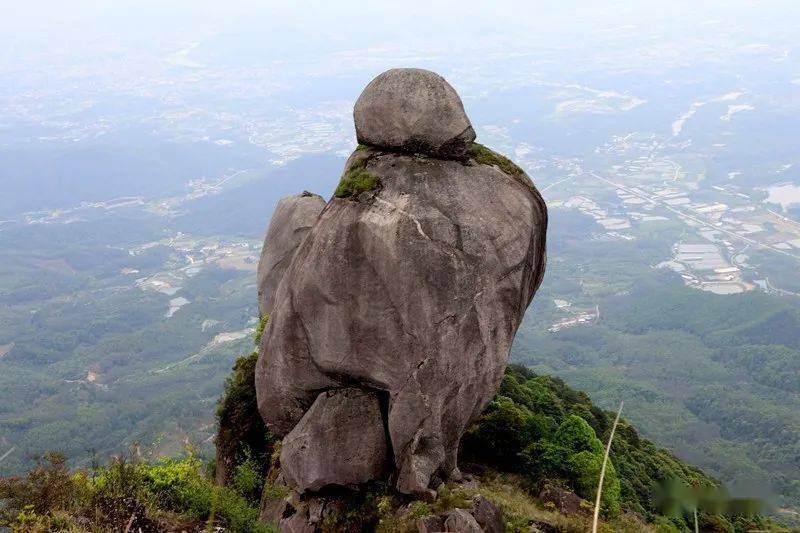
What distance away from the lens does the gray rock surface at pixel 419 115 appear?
66.3ft

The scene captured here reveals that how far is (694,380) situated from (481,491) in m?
121

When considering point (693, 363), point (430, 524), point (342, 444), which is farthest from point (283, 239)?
point (693, 363)

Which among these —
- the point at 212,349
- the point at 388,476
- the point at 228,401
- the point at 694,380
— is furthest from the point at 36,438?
the point at 694,380

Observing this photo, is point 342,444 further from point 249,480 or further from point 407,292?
point 407,292

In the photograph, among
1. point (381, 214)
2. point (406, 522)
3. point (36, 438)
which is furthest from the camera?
point (36, 438)

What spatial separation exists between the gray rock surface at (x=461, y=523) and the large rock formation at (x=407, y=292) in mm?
2229

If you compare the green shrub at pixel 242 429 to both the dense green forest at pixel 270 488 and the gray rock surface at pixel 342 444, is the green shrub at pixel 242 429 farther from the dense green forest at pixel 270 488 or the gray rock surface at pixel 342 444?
the gray rock surface at pixel 342 444

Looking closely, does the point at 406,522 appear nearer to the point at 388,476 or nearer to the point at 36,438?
the point at 388,476

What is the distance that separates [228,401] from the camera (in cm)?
2586

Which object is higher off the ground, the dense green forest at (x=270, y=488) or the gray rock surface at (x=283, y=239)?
the gray rock surface at (x=283, y=239)

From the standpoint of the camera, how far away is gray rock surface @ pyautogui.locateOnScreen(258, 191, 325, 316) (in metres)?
30.4

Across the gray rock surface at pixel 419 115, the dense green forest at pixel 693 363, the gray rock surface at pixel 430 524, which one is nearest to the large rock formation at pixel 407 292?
the gray rock surface at pixel 419 115

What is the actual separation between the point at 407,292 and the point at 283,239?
528 inches

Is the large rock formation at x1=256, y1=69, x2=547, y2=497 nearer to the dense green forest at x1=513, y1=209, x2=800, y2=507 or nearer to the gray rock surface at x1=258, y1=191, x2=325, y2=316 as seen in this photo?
the gray rock surface at x1=258, y1=191, x2=325, y2=316
